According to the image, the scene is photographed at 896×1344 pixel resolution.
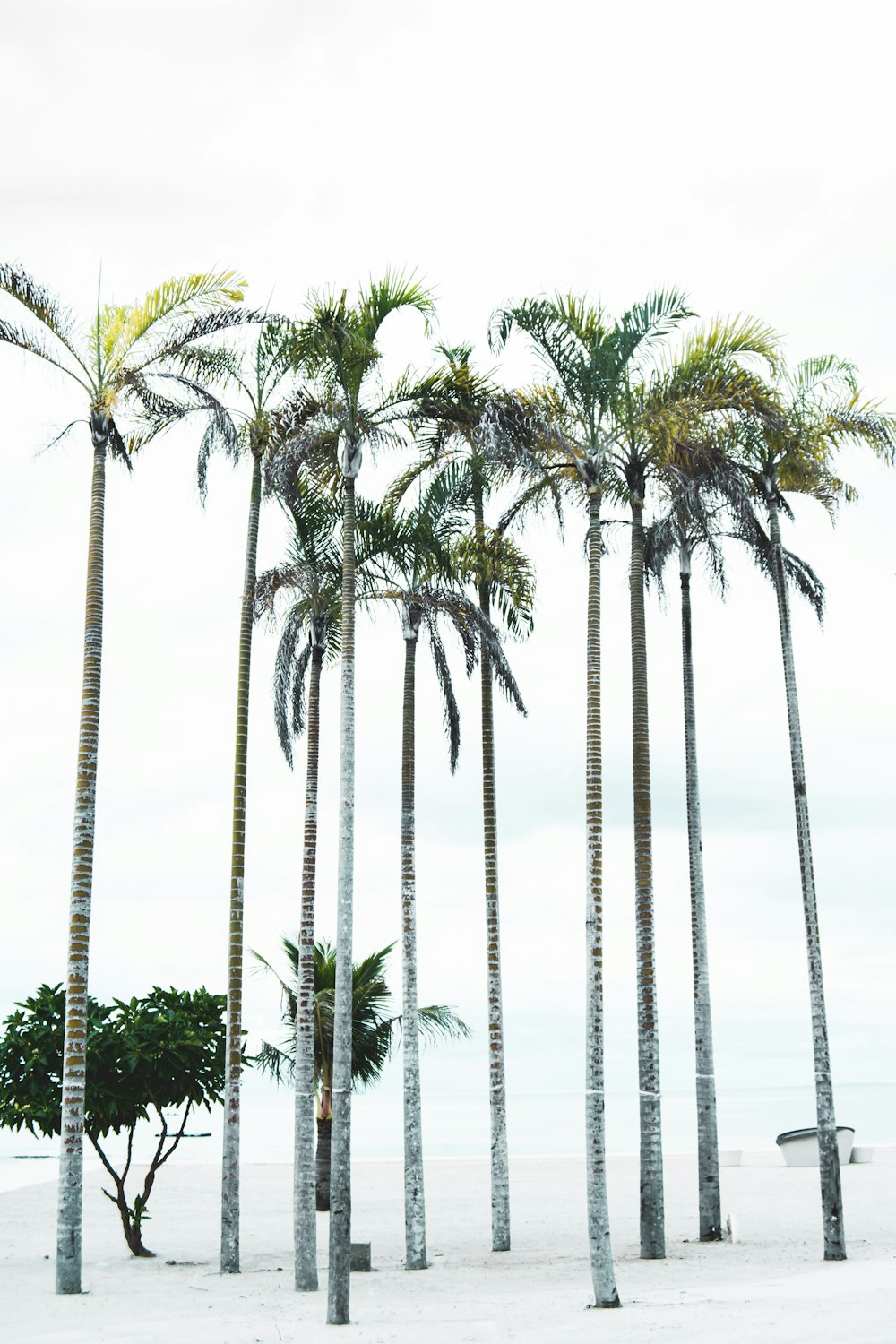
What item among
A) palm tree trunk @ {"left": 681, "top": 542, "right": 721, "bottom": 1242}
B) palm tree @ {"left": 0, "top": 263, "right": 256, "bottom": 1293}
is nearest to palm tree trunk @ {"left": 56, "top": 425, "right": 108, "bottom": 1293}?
palm tree @ {"left": 0, "top": 263, "right": 256, "bottom": 1293}

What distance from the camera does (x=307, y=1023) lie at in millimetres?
19688

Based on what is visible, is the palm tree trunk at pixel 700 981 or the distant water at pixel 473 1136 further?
the distant water at pixel 473 1136

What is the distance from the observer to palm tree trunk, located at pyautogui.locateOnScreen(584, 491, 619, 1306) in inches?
604

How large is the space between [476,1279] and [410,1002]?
165 inches

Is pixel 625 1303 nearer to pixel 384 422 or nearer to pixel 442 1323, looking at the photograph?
pixel 442 1323

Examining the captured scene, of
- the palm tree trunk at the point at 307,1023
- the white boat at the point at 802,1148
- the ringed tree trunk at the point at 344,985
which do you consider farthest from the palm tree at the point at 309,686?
the white boat at the point at 802,1148

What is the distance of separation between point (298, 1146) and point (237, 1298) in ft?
7.83

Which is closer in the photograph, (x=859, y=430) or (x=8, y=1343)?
(x=8, y=1343)

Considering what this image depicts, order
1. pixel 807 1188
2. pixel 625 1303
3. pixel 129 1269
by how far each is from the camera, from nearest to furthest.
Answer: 1. pixel 625 1303
2. pixel 129 1269
3. pixel 807 1188

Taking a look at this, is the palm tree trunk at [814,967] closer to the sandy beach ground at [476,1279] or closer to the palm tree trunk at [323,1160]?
the sandy beach ground at [476,1279]

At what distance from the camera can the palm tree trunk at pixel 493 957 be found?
20.9m

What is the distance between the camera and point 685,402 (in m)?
18.5

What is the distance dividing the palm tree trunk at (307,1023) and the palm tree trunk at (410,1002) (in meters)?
1.48

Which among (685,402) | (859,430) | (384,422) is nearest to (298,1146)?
(384,422)
